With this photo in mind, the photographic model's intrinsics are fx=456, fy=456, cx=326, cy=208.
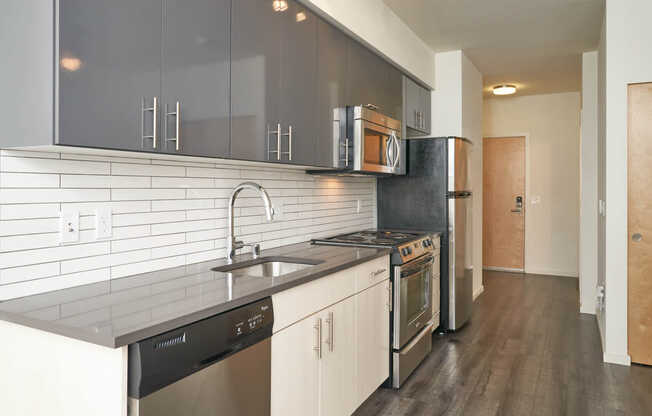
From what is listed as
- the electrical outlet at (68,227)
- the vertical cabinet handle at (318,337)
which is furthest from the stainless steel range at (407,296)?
the electrical outlet at (68,227)

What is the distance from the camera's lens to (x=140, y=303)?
147 cm

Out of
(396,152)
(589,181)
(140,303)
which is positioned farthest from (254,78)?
(589,181)

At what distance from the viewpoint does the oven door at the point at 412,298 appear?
2.90 meters

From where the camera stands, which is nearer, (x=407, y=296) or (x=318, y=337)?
(x=318, y=337)

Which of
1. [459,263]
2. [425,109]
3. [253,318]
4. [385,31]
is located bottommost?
[459,263]

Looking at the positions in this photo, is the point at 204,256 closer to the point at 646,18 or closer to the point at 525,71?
the point at 646,18

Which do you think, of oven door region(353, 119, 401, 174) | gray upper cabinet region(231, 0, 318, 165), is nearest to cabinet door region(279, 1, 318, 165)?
gray upper cabinet region(231, 0, 318, 165)

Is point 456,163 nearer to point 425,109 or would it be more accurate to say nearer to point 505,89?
point 425,109

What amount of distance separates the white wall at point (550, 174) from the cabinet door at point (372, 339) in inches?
191

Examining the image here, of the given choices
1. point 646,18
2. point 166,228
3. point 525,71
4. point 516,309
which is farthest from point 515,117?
point 166,228

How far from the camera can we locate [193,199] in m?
2.22

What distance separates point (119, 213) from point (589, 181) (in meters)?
4.67

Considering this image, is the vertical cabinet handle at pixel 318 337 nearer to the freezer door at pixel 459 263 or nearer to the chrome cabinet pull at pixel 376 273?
the chrome cabinet pull at pixel 376 273

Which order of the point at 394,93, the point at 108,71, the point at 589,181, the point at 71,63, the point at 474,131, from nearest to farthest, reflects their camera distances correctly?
the point at 71,63 < the point at 108,71 < the point at 394,93 < the point at 589,181 < the point at 474,131
